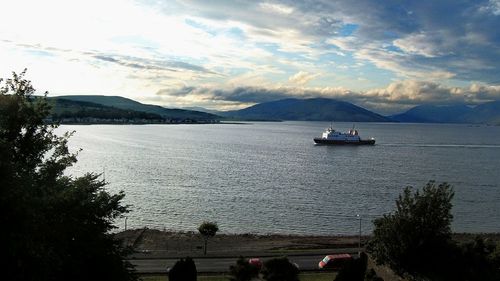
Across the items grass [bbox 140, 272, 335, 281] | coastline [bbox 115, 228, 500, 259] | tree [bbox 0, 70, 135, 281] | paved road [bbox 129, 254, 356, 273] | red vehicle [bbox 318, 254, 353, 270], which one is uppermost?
tree [bbox 0, 70, 135, 281]

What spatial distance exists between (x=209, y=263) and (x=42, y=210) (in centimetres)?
2354

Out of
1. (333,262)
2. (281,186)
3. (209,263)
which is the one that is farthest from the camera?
(281,186)

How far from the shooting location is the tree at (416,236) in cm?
2991

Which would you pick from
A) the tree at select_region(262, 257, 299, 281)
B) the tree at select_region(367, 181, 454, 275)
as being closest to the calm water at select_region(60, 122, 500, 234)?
the tree at select_region(367, 181, 454, 275)

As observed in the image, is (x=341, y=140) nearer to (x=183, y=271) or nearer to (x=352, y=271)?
(x=352, y=271)

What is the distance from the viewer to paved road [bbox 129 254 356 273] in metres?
36.1

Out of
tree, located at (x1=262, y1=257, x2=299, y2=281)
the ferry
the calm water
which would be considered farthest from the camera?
the ferry

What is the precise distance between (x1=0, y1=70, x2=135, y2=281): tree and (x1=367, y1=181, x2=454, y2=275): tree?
17587mm

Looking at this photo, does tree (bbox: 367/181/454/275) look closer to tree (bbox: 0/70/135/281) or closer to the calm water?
tree (bbox: 0/70/135/281)

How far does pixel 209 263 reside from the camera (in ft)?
126

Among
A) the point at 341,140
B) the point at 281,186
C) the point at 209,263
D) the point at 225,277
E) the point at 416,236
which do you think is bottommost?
the point at 209,263

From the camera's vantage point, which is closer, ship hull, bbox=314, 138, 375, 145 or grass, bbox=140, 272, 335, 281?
grass, bbox=140, 272, 335, 281

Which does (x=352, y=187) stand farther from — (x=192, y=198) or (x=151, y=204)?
(x=151, y=204)

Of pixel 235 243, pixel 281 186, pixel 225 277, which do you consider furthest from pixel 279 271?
pixel 281 186
